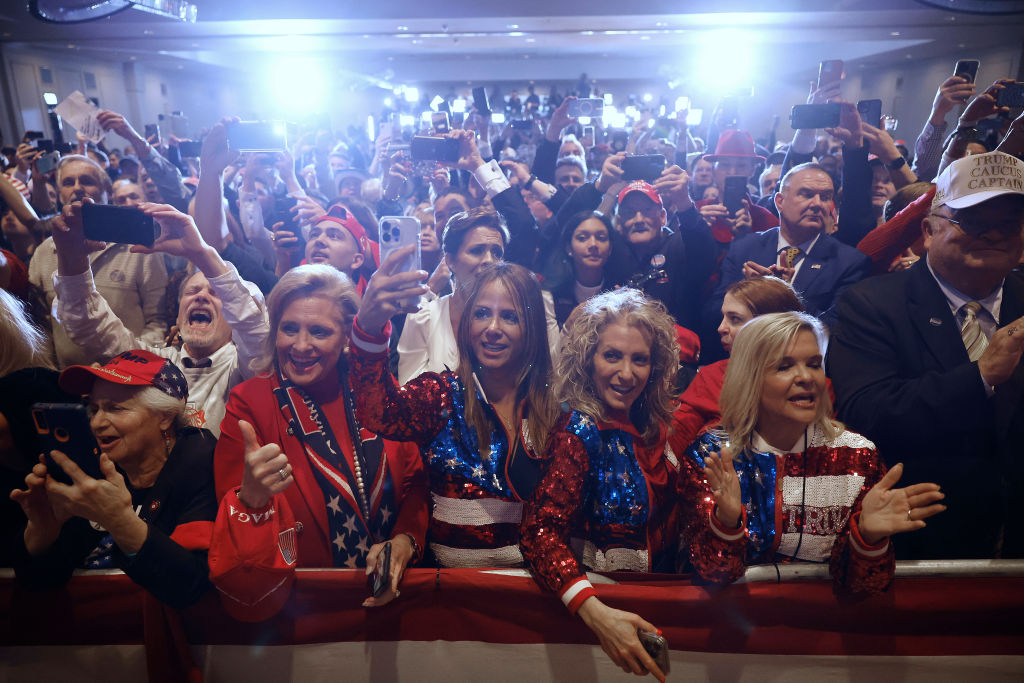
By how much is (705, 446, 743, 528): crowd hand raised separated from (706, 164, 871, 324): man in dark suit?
4.22 feet

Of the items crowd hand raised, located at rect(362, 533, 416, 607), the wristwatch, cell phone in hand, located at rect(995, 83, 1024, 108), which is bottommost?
crowd hand raised, located at rect(362, 533, 416, 607)

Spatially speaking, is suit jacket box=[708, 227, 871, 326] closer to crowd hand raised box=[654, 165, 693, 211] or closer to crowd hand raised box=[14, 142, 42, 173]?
crowd hand raised box=[654, 165, 693, 211]

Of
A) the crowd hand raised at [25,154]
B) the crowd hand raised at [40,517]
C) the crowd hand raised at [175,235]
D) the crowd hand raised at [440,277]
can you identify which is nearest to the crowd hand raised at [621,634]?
the crowd hand raised at [40,517]

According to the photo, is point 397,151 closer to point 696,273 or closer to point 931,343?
point 696,273

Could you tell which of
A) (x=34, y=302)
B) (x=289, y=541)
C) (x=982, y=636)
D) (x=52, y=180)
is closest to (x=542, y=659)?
(x=289, y=541)

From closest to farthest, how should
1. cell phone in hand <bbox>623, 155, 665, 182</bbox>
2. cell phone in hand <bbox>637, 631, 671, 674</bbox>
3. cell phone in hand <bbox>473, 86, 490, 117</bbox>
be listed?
cell phone in hand <bbox>637, 631, 671, 674</bbox> < cell phone in hand <bbox>623, 155, 665, 182</bbox> < cell phone in hand <bbox>473, 86, 490, 117</bbox>

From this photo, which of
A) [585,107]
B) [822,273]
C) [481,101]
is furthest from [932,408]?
[585,107]

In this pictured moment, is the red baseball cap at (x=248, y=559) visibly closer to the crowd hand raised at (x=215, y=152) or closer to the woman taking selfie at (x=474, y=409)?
the woman taking selfie at (x=474, y=409)

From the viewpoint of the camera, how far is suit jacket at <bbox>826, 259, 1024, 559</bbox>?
5.09 ft

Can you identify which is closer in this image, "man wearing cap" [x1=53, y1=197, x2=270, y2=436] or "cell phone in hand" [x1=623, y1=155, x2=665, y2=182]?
"man wearing cap" [x1=53, y1=197, x2=270, y2=436]

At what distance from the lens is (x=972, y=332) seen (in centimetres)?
167

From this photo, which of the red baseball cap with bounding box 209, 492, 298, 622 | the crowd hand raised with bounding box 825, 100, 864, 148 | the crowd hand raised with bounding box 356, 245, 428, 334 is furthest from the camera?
the crowd hand raised with bounding box 825, 100, 864, 148

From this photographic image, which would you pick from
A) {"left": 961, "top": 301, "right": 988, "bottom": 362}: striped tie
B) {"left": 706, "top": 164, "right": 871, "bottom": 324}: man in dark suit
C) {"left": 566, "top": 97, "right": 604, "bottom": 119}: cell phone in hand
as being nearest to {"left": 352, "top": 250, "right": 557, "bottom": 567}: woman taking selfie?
{"left": 961, "top": 301, "right": 988, "bottom": 362}: striped tie

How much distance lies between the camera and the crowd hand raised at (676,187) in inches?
116
